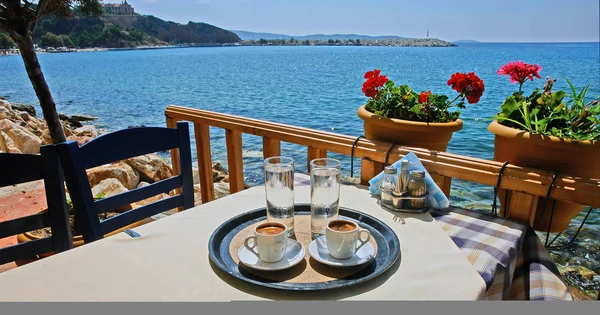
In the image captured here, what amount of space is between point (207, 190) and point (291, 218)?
1677mm

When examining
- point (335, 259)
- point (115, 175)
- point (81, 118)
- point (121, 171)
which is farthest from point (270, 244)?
point (81, 118)

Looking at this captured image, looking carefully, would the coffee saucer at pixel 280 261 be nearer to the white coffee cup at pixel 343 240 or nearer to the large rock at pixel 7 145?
the white coffee cup at pixel 343 240

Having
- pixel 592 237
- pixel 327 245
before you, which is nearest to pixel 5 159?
pixel 327 245

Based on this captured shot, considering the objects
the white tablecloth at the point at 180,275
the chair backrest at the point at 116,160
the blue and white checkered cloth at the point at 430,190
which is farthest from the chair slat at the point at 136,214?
the blue and white checkered cloth at the point at 430,190

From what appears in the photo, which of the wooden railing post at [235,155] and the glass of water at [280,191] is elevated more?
the glass of water at [280,191]

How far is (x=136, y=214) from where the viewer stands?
5.41ft

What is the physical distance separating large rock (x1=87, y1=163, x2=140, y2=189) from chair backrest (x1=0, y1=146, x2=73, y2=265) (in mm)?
3007

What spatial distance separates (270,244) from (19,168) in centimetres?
99

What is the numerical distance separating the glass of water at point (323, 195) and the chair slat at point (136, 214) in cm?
91

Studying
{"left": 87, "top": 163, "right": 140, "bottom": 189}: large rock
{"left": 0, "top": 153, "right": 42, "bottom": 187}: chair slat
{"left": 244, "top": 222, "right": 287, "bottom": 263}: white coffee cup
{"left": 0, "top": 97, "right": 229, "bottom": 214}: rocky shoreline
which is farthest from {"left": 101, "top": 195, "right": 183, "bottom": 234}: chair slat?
{"left": 87, "top": 163, "right": 140, "bottom": 189}: large rock

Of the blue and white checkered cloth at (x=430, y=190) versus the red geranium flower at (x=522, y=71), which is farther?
the red geranium flower at (x=522, y=71)

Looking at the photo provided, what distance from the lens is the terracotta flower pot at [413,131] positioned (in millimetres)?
1759

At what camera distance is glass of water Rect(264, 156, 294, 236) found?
3.54 feet

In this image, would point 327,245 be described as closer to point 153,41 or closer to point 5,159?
point 5,159
